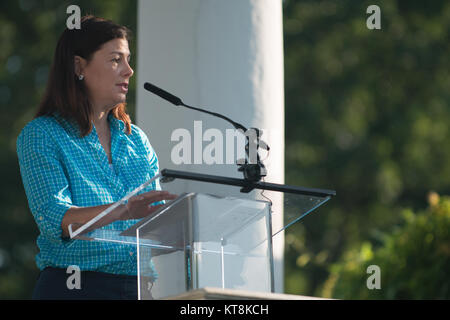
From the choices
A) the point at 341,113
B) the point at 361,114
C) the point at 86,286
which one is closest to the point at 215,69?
the point at 86,286

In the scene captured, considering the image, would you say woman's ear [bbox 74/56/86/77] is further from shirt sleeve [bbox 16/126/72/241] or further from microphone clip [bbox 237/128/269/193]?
microphone clip [bbox 237/128/269/193]

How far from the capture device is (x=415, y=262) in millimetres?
4520

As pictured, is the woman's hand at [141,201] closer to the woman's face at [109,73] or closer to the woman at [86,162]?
the woman at [86,162]

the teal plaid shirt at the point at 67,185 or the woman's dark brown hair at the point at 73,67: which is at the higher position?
the woman's dark brown hair at the point at 73,67

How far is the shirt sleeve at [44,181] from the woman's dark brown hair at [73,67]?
0.17 metres

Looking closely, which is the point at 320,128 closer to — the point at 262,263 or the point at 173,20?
the point at 173,20

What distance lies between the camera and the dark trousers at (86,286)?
105 inches

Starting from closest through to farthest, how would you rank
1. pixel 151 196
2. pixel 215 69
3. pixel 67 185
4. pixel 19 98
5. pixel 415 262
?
pixel 151 196 → pixel 67 185 → pixel 215 69 → pixel 415 262 → pixel 19 98

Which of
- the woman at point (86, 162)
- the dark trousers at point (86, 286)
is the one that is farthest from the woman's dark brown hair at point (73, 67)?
the dark trousers at point (86, 286)

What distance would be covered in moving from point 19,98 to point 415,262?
917 centimetres

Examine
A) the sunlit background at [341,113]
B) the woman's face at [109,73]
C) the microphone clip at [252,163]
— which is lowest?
the sunlit background at [341,113]

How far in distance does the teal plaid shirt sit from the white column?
90cm

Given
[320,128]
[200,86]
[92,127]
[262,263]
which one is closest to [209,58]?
[200,86]

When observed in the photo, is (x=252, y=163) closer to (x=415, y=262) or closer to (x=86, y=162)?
(x=86, y=162)
